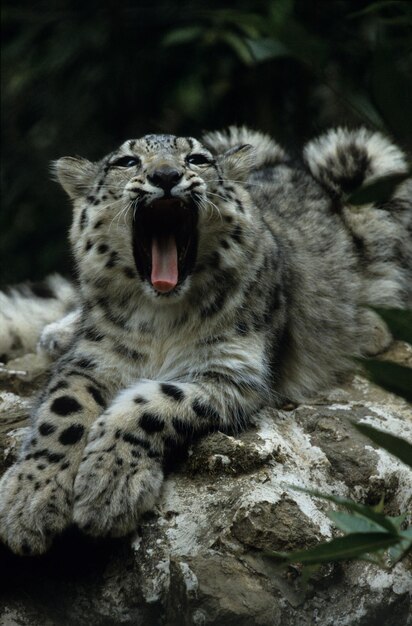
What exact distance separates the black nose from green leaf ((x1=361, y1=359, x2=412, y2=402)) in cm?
333

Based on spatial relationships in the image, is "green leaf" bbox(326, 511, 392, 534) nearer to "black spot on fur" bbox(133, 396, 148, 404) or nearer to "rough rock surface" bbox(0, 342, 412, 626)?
"rough rock surface" bbox(0, 342, 412, 626)

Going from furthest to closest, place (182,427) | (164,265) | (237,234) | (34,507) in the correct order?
(237,234), (164,265), (182,427), (34,507)

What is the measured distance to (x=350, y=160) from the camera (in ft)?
24.2

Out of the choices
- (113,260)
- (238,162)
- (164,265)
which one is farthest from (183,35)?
(164,265)

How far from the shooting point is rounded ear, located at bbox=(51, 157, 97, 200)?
564 cm

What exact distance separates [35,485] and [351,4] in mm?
6672

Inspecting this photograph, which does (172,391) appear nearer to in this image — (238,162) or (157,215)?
(157,215)

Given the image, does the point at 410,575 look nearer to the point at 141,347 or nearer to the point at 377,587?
the point at 377,587

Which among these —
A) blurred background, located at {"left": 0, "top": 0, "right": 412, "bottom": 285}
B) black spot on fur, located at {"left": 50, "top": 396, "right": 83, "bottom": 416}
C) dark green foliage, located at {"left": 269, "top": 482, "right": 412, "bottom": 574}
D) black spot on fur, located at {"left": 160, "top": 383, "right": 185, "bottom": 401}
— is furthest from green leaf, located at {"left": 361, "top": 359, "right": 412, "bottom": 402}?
blurred background, located at {"left": 0, "top": 0, "right": 412, "bottom": 285}

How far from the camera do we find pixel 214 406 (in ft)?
15.7

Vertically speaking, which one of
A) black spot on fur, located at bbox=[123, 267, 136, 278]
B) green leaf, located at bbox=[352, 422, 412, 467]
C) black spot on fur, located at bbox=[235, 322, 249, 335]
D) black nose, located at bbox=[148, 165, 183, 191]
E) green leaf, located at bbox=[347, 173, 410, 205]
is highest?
green leaf, located at bbox=[347, 173, 410, 205]

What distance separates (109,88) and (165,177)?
17.3 feet

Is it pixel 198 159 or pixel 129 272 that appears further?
pixel 198 159

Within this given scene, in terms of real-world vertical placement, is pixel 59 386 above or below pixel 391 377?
below
